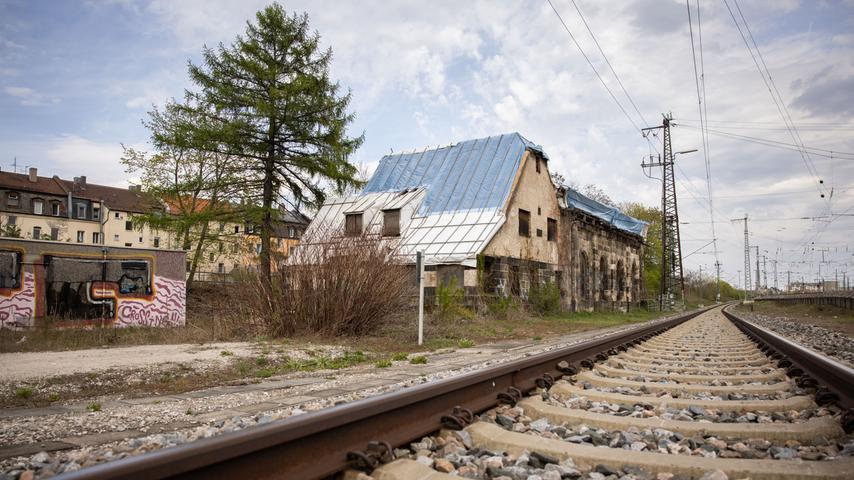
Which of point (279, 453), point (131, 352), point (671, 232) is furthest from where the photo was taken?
point (671, 232)

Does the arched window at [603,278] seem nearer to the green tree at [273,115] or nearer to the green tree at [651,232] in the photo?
the green tree at [273,115]

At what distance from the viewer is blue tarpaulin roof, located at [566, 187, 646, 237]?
30.0m

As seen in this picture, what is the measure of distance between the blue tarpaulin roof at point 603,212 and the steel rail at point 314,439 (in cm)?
2665

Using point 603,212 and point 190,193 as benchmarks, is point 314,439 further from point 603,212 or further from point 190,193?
point 603,212

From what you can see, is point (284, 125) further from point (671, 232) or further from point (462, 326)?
point (671, 232)

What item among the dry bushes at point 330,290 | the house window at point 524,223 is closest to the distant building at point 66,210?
the house window at point 524,223

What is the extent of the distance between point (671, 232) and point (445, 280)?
93.6 ft

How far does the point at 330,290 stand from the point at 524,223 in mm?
15414

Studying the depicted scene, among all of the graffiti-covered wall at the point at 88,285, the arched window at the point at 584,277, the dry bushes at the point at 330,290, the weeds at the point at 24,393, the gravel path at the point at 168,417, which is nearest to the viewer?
the gravel path at the point at 168,417

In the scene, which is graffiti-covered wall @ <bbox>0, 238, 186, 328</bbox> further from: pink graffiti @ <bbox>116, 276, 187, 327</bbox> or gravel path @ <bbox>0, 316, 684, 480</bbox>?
gravel path @ <bbox>0, 316, 684, 480</bbox>

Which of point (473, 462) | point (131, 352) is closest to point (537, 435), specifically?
point (473, 462)

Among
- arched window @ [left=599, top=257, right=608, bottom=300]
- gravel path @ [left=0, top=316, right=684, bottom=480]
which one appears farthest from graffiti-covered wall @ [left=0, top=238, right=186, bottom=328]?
arched window @ [left=599, top=257, right=608, bottom=300]

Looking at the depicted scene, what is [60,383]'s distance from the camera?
6.46 m

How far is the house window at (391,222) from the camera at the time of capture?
83.9ft
